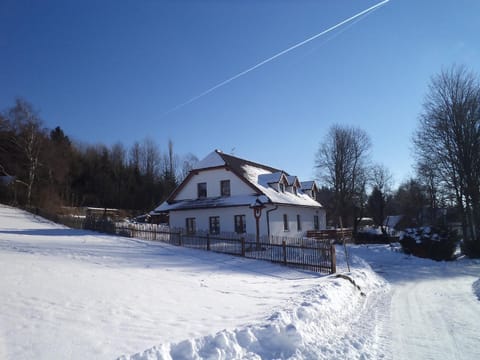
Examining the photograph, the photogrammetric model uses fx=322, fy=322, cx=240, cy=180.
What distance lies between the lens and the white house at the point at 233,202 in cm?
2564

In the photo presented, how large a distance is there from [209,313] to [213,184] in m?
21.4

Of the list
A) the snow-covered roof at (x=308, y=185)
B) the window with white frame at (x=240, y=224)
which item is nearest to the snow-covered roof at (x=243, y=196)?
the window with white frame at (x=240, y=224)

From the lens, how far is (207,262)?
15.3 meters

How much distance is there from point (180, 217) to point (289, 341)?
23804 millimetres

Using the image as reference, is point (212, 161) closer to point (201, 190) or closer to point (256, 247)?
point (201, 190)

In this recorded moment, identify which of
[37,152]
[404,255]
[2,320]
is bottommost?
[404,255]

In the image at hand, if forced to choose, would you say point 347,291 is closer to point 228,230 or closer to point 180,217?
point 228,230

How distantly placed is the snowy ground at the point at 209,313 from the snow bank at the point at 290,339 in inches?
0.9

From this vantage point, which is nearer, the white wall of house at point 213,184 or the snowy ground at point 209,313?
the snowy ground at point 209,313

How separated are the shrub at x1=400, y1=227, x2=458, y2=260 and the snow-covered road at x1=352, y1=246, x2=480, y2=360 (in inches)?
162

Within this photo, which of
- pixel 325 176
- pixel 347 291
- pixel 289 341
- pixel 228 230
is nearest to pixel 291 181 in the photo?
pixel 228 230

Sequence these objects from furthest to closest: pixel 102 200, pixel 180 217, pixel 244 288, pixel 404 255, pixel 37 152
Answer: pixel 102 200, pixel 37 152, pixel 180 217, pixel 404 255, pixel 244 288

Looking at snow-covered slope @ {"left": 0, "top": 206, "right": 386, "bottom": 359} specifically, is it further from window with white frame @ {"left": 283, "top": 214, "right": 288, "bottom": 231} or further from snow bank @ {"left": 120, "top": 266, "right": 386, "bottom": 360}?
A: window with white frame @ {"left": 283, "top": 214, "right": 288, "bottom": 231}

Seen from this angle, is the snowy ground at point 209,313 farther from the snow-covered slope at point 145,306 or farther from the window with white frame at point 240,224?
the window with white frame at point 240,224
